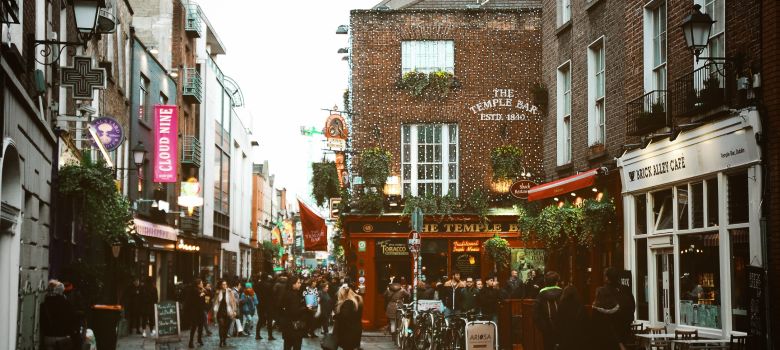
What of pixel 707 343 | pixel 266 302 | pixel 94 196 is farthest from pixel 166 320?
pixel 707 343

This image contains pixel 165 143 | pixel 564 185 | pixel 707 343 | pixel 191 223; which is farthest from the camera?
pixel 191 223

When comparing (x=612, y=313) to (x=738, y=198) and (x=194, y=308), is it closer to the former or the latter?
(x=738, y=198)

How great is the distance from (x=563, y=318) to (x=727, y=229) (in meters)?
2.80

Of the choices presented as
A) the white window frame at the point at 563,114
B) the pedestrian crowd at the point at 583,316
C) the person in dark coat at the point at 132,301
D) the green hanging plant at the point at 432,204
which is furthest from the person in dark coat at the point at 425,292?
the pedestrian crowd at the point at 583,316

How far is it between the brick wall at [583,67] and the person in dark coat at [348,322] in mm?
6929

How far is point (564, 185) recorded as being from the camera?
73.9 feet

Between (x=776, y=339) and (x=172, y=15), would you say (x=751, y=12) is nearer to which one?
(x=776, y=339)

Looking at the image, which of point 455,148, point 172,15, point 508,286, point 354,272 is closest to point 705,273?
point 508,286

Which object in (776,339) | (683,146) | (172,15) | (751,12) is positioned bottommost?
(776,339)

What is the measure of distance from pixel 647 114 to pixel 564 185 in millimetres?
4388

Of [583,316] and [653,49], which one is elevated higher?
[653,49]

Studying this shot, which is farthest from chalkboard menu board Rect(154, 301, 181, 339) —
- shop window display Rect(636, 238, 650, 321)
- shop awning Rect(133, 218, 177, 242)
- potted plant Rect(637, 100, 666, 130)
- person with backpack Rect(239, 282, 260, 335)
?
potted plant Rect(637, 100, 666, 130)

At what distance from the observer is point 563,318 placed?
15.2 metres

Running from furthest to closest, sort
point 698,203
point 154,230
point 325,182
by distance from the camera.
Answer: point 154,230 → point 325,182 → point 698,203
